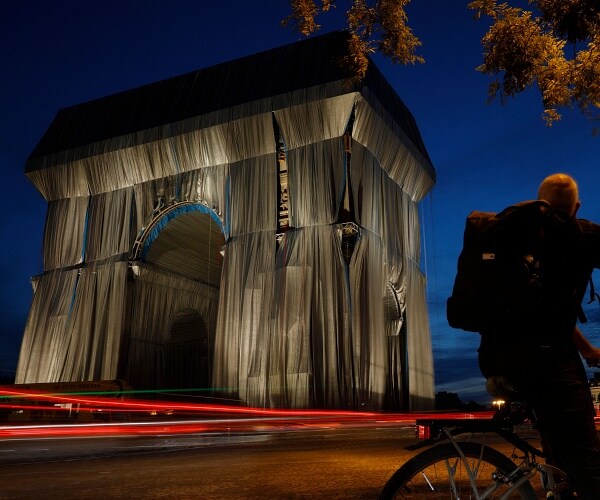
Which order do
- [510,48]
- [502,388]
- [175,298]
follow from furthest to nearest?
[175,298] → [510,48] → [502,388]

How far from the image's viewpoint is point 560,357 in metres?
2.13

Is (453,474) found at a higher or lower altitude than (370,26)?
lower

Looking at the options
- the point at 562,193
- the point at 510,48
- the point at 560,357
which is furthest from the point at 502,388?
the point at 510,48

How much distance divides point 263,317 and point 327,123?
6.48 meters

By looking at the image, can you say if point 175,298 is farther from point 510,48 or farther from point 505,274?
point 505,274

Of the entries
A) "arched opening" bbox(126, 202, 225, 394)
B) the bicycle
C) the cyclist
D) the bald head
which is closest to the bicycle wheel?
the bicycle

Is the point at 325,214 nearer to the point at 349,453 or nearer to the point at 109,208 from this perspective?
the point at 109,208

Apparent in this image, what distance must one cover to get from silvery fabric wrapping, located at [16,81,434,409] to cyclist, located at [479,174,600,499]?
15.8 m

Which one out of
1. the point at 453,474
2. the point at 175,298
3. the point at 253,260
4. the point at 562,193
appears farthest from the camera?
the point at 175,298

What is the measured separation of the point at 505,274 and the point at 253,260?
18.5m

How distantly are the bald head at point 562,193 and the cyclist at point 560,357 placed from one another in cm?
14

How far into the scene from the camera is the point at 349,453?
739cm

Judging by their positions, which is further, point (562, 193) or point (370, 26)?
point (370, 26)

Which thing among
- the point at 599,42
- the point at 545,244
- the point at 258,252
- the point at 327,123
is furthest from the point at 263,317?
the point at 545,244
